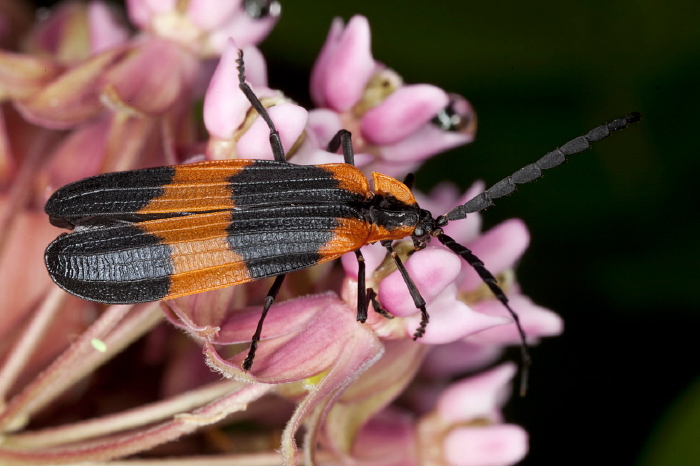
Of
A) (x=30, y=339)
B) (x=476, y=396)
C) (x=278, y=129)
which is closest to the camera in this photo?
(x=278, y=129)

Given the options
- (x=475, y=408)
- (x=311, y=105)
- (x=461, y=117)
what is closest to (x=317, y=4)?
(x=311, y=105)

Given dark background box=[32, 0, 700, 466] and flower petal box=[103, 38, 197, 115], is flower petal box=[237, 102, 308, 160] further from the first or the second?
dark background box=[32, 0, 700, 466]

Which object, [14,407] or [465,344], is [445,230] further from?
[14,407]

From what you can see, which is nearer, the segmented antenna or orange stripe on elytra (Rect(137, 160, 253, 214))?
orange stripe on elytra (Rect(137, 160, 253, 214))

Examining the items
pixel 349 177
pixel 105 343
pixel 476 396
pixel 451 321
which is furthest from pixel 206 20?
pixel 476 396

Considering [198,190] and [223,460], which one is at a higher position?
[198,190]

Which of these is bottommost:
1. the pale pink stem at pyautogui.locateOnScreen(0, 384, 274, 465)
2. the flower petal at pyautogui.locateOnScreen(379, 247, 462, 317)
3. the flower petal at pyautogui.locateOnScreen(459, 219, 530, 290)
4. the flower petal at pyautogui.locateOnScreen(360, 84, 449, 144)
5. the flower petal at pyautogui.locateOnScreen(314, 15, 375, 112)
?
the pale pink stem at pyautogui.locateOnScreen(0, 384, 274, 465)

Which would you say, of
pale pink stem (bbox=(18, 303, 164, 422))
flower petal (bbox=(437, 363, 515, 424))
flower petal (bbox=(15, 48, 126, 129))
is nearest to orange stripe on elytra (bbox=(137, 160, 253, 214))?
pale pink stem (bbox=(18, 303, 164, 422))

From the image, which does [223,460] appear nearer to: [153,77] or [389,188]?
[389,188]
